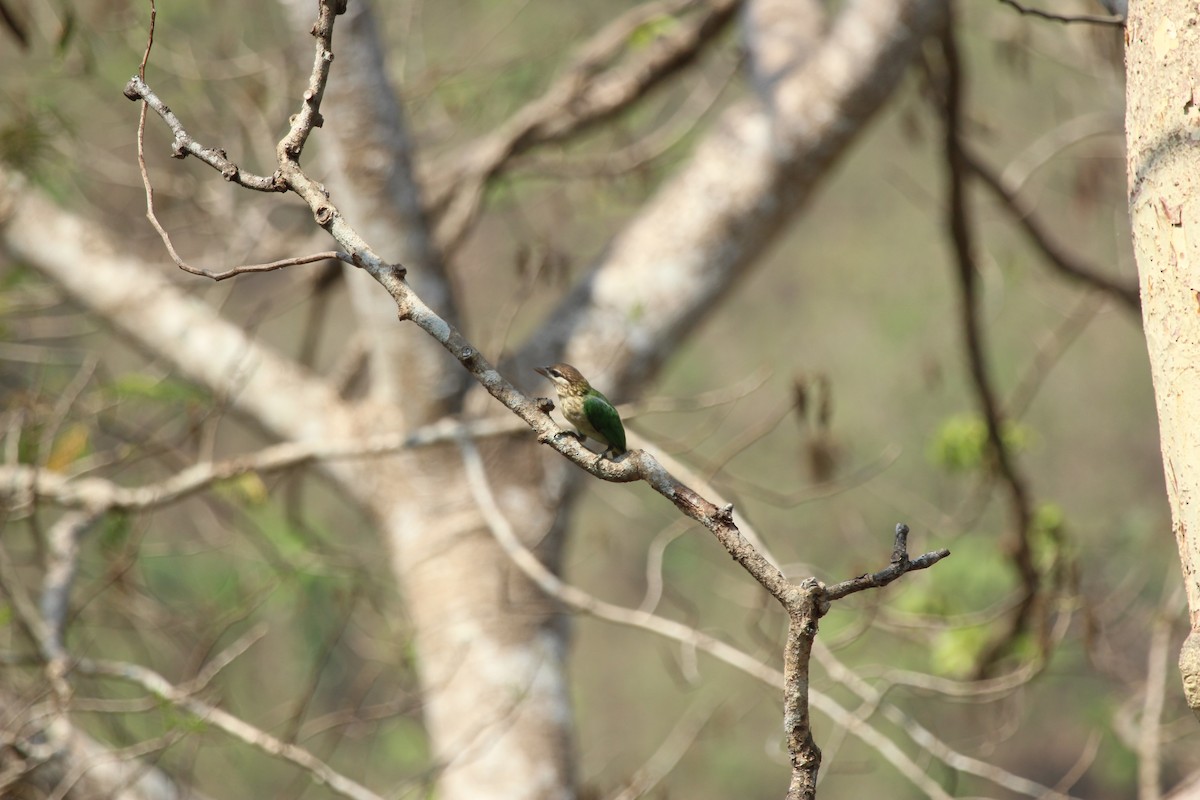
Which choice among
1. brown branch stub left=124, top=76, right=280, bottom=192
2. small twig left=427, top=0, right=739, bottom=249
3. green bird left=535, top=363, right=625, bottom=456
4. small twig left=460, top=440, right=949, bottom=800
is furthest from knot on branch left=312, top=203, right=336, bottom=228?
small twig left=427, top=0, right=739, bottom=249

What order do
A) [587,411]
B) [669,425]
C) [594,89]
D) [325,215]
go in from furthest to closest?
1. [669,425]
2. [594,89]
3. [587,411]
4. [325,215]

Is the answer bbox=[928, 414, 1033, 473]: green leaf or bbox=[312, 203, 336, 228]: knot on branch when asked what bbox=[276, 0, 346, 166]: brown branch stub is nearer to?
bbox=[312, 203, 336, 228]: knot on branch

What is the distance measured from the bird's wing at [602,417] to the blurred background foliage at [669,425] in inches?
27.1

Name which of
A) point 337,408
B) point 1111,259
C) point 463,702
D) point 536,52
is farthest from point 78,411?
point 1111,259

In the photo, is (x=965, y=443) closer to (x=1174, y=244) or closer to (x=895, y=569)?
(x=1174, y=244)

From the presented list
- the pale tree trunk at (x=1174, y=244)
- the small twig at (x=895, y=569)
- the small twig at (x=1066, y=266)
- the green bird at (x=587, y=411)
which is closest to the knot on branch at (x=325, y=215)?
the green bird at (x=587, y=411)

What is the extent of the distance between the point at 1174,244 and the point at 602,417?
604 millimetres

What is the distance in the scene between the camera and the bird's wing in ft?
4.06

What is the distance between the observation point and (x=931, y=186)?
1070 centimetres

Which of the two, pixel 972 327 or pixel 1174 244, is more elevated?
pixel 972 327

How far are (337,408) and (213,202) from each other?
170cm

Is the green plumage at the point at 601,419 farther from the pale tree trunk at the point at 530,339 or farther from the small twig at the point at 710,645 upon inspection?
the pale tree trunk at the point at 530,339

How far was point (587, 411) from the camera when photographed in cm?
124

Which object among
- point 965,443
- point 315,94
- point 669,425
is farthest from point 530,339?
point 669,425
